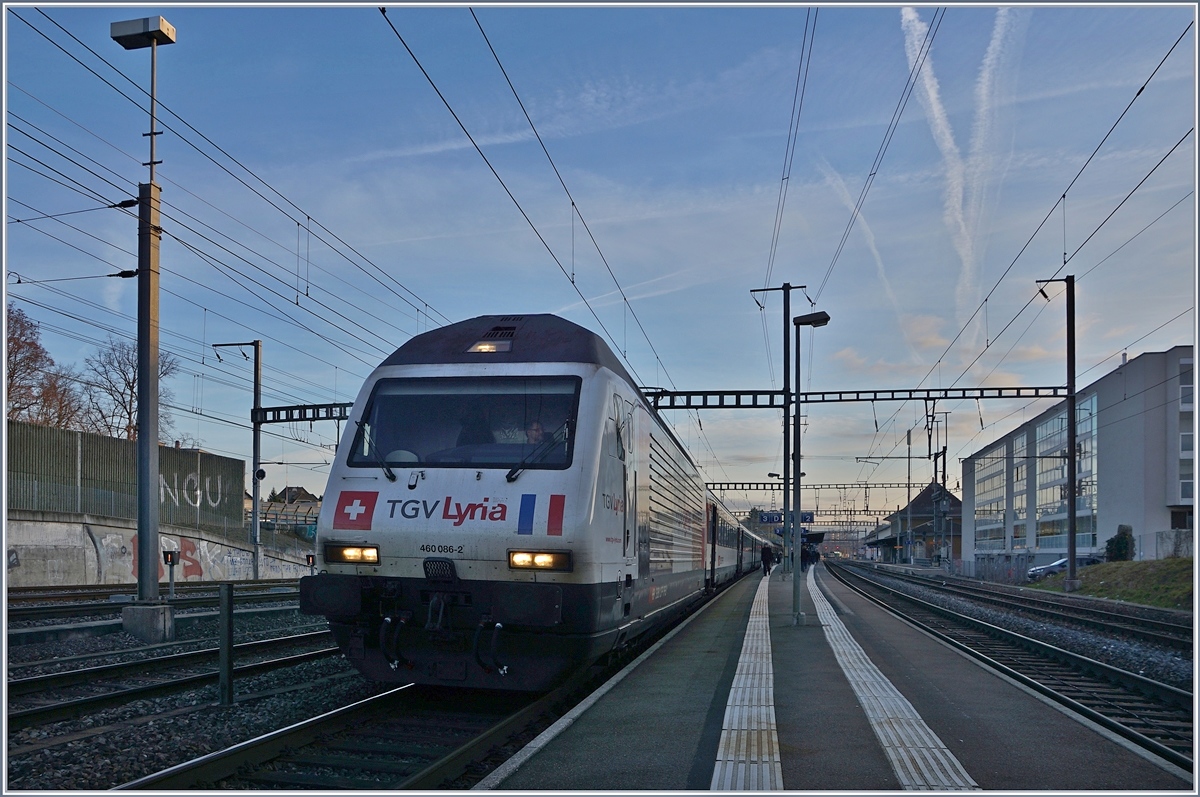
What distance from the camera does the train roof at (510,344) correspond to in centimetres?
952

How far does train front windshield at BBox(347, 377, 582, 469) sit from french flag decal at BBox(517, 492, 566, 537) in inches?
14.6

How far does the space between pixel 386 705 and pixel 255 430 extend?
2782 centimetres

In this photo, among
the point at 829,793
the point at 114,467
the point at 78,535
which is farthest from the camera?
the point at 114,467

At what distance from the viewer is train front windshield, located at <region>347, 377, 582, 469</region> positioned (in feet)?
28.9

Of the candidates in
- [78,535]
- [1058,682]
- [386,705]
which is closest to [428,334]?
[386,705]

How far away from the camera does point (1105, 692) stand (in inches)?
437

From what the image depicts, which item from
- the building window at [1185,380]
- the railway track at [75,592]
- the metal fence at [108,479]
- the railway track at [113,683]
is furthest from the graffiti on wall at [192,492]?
the building window at [1185,380]

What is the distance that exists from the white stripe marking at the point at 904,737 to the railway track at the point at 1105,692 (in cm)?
154

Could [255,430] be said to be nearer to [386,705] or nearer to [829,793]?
[386,705]

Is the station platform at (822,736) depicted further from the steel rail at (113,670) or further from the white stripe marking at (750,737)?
the steel rail at (113,670)

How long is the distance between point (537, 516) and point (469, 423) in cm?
133

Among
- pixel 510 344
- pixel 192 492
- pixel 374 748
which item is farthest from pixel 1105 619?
pixel 192 492

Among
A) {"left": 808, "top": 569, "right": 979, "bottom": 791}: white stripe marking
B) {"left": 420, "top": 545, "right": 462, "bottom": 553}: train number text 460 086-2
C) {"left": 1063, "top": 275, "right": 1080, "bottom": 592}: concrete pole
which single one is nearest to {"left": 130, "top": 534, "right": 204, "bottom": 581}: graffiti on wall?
{"left": 1063, "top": 275, "right": 1080, "bottom": 592}: concrete pole

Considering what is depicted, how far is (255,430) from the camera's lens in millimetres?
34594
